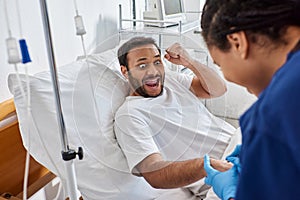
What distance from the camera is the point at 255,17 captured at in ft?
1.90

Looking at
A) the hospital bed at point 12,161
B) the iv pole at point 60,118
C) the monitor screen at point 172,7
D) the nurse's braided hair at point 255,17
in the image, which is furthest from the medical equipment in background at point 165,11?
the nurse's braided hair at point 255,17

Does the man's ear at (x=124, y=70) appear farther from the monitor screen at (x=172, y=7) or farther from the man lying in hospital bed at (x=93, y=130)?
the monitor screen at (x=172, y=7)

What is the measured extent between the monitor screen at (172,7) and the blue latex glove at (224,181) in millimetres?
1252

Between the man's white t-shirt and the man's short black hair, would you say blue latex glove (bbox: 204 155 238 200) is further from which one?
the man's short black hair

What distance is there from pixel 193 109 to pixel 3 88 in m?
0.72

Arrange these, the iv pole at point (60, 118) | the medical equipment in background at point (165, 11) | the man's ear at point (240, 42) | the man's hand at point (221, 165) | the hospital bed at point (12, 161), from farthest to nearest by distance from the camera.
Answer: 1. the medical equipment in background at point (165, 11)
2. the hospital bed at point (12, 161)
3. the man's hand at point (221, 165)
4. the iv pole at point (60, 118)
5. the man's ear at point (240, 42)

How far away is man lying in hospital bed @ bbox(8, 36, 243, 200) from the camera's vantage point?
1202mm

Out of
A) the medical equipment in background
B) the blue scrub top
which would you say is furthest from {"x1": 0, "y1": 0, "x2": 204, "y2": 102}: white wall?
the blue scrub top

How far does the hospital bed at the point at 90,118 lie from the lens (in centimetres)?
120

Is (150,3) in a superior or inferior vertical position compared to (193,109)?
superior

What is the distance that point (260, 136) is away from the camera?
51 cm

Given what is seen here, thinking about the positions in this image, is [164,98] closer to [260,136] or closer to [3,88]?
[3,88]

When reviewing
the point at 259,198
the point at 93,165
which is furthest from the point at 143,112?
the point at 259,198

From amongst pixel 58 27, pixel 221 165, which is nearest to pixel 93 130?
pixel 221 165
